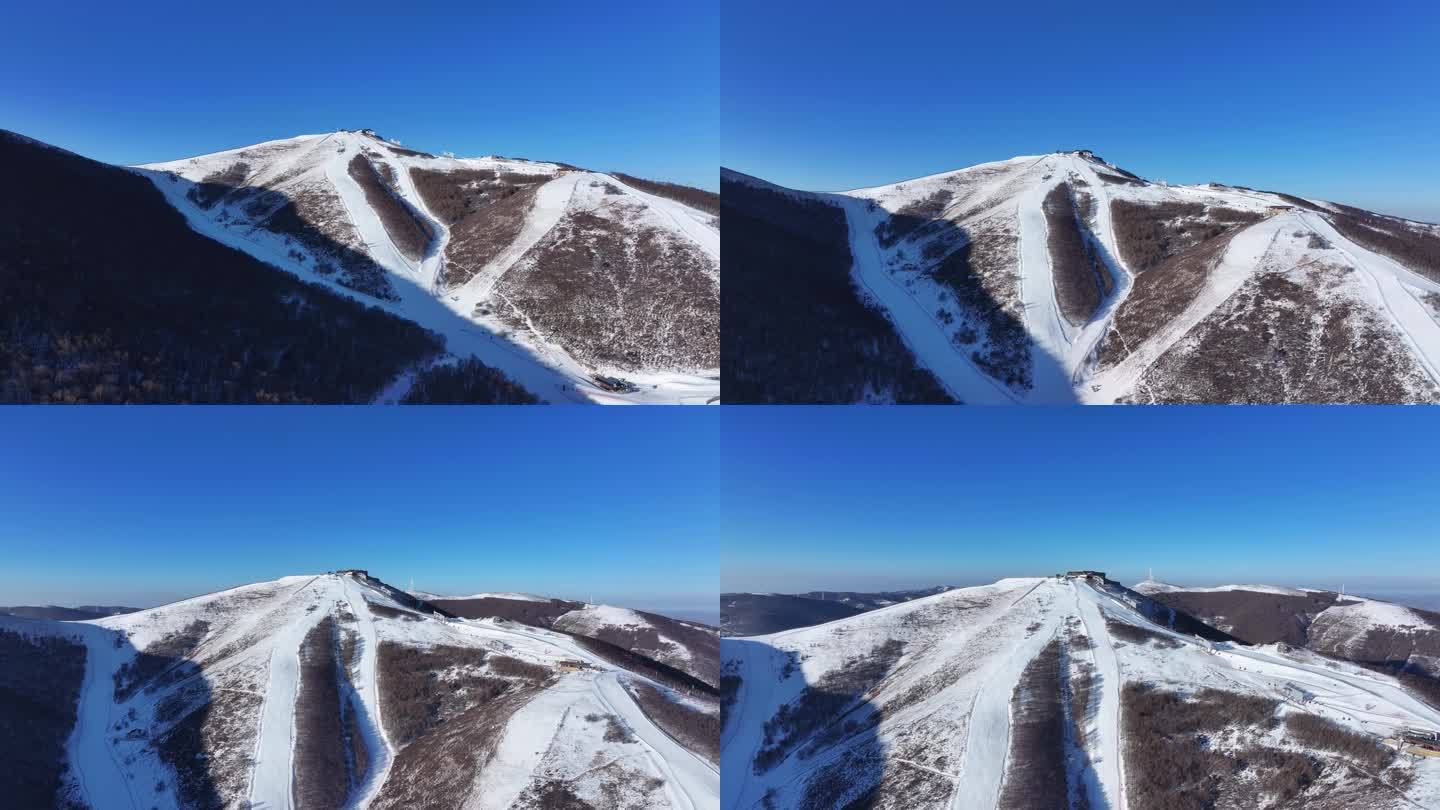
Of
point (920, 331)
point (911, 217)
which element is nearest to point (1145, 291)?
point (920, 331)

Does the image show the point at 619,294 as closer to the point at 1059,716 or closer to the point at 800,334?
the point at 800,334

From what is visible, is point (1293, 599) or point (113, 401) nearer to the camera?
point (113, 401)

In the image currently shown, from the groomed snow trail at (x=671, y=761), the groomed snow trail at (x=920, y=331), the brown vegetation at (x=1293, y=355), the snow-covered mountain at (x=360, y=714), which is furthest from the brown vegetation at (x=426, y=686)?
the brown vegetation at (x=1293, y=355)

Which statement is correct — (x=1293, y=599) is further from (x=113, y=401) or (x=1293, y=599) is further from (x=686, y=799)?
(x=113, y=401)

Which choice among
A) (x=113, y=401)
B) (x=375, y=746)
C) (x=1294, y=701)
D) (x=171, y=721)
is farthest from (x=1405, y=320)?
(x=171, y=721)

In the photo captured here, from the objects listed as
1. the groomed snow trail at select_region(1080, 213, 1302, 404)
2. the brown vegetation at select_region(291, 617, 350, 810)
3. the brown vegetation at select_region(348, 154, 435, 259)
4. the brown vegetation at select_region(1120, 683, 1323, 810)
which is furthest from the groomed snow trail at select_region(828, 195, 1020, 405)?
the brown vegetation at select_region(291, 617, 350, 810)

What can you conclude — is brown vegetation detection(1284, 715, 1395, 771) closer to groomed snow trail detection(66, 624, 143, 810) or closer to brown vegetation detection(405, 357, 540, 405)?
brown vegetation detection(405, 357, 540, 405)
